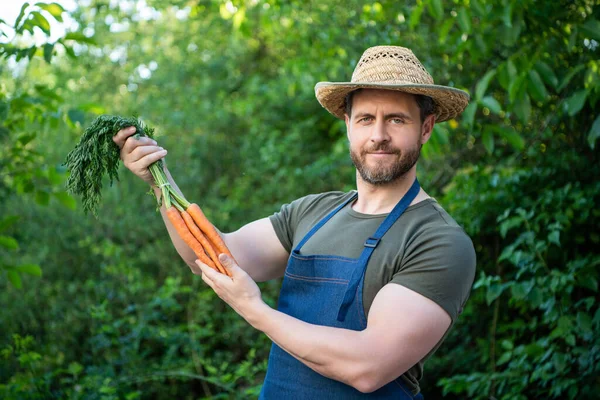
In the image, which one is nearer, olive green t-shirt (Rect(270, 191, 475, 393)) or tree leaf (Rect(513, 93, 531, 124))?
olive green t-shirt (Rect(270, 191, 475, 393))

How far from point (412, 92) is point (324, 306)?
2.57 ft

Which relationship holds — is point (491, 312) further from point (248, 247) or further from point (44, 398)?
point (44, 398)

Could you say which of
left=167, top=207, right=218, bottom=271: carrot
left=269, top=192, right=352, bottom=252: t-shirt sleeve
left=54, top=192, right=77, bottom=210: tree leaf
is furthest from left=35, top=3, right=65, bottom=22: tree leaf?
left=269, top=192, right=352, bottom=252: t-shirt sleeve

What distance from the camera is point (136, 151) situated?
7.30 ft

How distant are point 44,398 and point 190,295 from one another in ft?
7.29

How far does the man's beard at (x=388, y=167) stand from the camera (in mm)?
2186

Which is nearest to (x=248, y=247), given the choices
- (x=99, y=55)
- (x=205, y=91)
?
(x=205, y=91)

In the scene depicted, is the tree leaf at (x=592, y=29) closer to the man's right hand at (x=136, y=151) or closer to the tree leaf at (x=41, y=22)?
the man's right hand at (x=136, y=151)

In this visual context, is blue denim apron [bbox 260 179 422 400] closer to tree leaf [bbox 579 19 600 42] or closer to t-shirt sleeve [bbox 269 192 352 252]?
t-shirt sleeve [bbox 269 192 352 252]

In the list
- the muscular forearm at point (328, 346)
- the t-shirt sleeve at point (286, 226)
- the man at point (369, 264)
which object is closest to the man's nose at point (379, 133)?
the man at point (369, 264)

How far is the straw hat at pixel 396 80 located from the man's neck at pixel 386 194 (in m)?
0.29

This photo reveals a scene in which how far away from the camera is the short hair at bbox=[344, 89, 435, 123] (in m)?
2.26

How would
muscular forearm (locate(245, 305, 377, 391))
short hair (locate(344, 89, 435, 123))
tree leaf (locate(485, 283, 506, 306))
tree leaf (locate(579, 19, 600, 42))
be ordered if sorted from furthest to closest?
1. tree leaf (locate(485, 283, 506, 306))
2. tree leaf (locate(579, 19, 600, 42))
3. short hair (locate(344, 89, 435, 123))
4. muscular forearm (locate(245, 305, 377, 391))

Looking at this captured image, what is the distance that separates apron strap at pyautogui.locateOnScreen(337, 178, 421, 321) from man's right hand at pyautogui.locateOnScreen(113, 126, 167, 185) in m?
0.78
